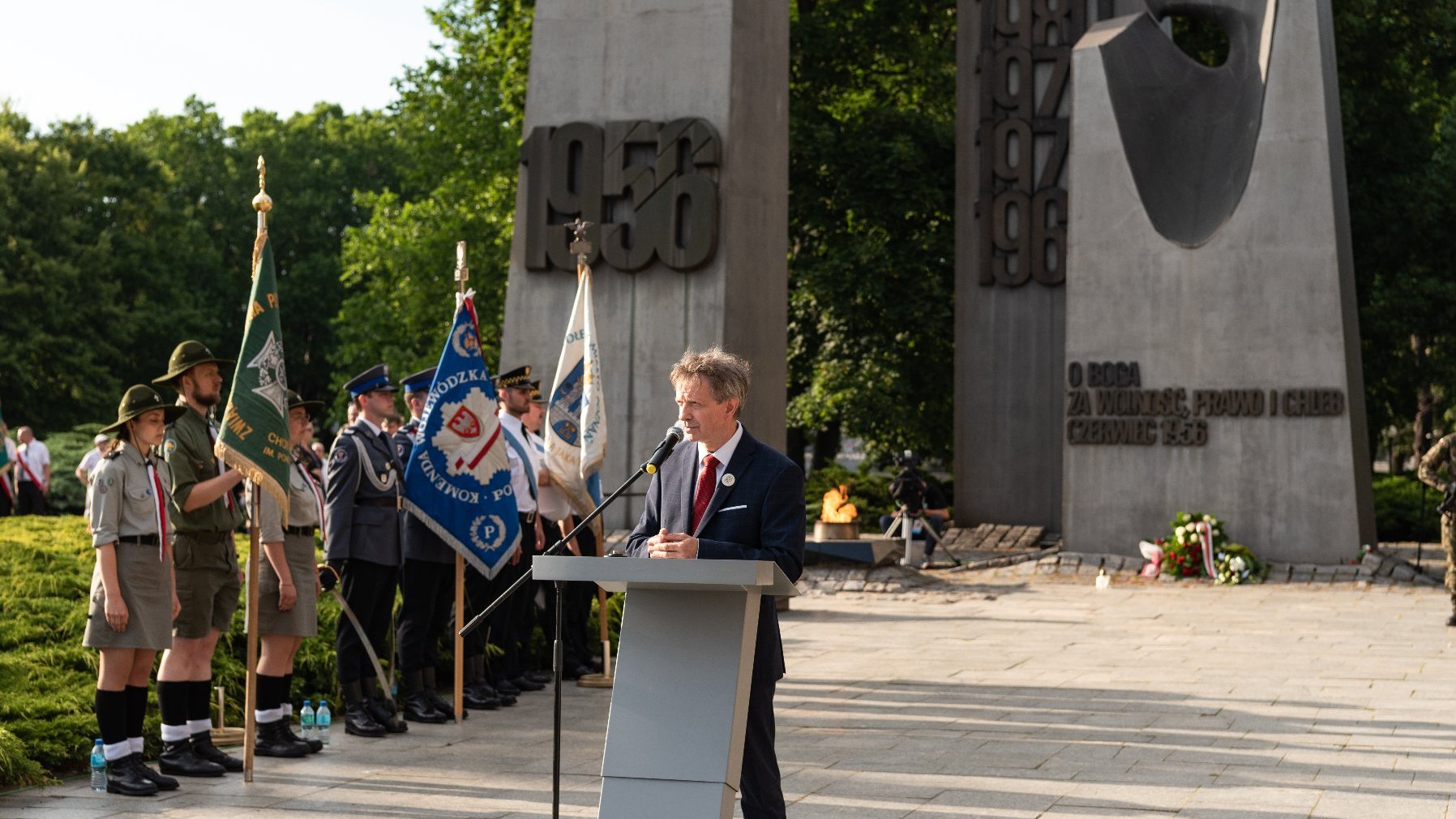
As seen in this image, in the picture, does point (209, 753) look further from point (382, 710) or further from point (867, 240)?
point (867, 240)

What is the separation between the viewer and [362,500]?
9328 mm

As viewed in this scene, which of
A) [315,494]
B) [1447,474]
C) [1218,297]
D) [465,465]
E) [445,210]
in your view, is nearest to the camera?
[315,494]

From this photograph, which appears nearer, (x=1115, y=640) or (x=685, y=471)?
(x=685, y=471)

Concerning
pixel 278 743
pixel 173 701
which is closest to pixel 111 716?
pixel 173 701

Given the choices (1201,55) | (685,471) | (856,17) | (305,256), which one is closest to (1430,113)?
(1201,55)

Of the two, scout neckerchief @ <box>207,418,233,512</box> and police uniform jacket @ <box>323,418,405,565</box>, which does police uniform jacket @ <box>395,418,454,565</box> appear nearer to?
police uniform jacket @ <box>323,418,405,565</box>

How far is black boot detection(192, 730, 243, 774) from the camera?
8078 mm

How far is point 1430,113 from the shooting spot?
31812 millimetres

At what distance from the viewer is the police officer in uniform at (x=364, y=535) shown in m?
9.22

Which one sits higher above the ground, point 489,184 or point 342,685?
point 489,184

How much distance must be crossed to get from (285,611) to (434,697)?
1.64 metres

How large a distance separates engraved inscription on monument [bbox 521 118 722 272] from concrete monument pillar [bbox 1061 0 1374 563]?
327 inches

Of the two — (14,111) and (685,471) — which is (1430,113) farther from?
(14,111)

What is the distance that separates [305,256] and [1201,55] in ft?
107
